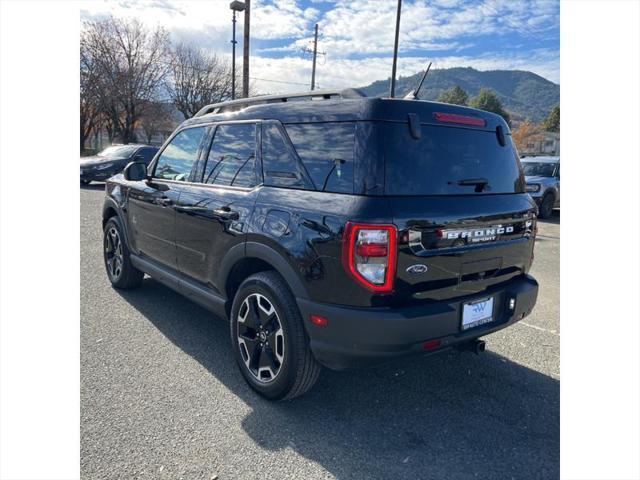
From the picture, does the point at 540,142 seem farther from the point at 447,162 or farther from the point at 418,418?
the point at 418,418

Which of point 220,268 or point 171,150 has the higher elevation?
point 171,150

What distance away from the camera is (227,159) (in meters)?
3.42

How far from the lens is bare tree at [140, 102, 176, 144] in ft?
118

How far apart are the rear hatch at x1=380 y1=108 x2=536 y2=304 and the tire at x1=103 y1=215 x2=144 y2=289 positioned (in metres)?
3.48

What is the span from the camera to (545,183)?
13070mm

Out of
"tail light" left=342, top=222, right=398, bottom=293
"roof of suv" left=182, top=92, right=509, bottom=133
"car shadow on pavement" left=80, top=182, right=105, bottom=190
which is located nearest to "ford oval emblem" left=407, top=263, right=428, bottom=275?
"tail light" left=342, top=222, right=398, bottom=293

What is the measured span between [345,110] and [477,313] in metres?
1.45

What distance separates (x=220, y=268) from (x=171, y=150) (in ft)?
5.32

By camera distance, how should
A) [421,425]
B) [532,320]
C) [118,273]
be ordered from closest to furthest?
[421,425] → [532,320] → [118,273]

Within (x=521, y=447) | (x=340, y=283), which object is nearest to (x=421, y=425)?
(x=521, y=447)

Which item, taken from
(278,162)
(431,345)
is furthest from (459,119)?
(431,345)

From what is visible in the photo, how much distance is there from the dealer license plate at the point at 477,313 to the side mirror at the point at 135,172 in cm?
338

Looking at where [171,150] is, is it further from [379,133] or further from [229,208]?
[379,133]

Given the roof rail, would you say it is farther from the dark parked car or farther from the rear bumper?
the dark parked car
